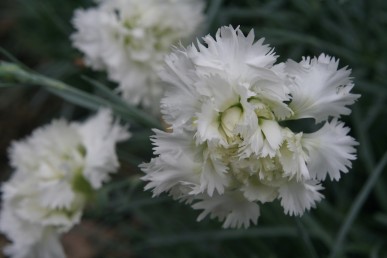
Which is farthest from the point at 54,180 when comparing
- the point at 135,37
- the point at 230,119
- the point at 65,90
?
the point at 230,119

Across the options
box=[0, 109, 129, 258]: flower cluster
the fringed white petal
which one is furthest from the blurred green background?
the fringed white petal

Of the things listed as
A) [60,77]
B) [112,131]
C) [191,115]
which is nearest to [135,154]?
[60,77]

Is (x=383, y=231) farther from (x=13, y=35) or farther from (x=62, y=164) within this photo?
(x=13, y=35)

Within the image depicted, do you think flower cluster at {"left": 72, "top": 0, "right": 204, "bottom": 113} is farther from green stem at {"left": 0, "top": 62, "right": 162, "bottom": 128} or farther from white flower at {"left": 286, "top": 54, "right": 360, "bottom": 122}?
white flower at {"left": 286, "top": 54, "right": 360, "bottom": 122}

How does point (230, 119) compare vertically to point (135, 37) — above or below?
below

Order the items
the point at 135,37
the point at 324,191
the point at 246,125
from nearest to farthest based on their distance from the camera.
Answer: the point at 246,125 → the point at 135,37 → the point at 324,191

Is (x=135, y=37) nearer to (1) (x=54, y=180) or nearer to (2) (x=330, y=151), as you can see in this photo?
(1) (x=54, y=180)
